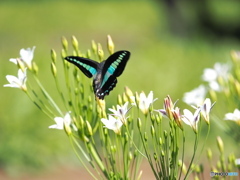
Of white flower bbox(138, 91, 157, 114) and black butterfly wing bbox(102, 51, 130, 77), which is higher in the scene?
black butterfly wing bbox(102, 51, 130, 77)

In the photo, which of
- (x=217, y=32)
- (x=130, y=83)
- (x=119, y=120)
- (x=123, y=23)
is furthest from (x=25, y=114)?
(x=123, y=23)

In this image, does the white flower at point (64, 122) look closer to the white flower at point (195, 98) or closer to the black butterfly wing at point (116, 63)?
the black butterfly wing at point (116, 63)

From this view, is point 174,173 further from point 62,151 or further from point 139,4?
point 139,4

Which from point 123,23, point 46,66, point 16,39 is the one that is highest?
point 123,23

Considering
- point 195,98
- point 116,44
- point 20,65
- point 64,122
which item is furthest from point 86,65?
point 116,44

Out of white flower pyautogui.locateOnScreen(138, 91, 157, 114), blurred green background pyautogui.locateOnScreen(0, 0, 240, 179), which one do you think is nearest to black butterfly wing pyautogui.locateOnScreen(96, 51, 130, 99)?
white flower pyautogui.locateOnScreen(138, 91, 157, 114)

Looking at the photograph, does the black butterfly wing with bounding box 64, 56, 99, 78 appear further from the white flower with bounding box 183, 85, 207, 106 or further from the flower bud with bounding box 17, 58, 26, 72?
the white flower with bounding box 183, 85, 207, 106

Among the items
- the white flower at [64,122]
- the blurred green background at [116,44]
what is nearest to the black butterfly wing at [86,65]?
the white flower at [64,122]

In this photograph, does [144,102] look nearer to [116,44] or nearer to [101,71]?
[101,71]
